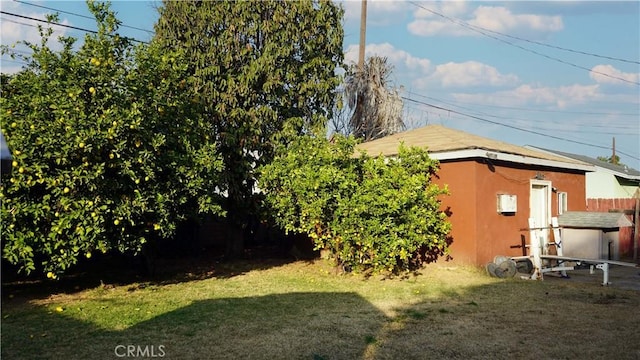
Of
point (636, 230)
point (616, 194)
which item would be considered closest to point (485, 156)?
point (636, 230)

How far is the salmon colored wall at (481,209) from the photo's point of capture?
11148 millimetres

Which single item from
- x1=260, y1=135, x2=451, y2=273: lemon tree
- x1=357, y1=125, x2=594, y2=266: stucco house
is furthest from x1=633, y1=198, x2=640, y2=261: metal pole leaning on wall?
x1=260, y1=135, x2=451, y2=273: lemon tree

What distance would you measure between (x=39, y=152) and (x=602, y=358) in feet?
25.6

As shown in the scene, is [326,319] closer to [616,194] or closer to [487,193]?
[487,193]

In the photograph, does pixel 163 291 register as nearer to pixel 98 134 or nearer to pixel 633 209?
pixel 98 134

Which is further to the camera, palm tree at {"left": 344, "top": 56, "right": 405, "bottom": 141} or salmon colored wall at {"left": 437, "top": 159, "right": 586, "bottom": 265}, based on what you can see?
palm tree at {"left": 344, "top": 56, "right": 405, "bottom": 141}

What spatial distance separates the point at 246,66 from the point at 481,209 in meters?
6.43

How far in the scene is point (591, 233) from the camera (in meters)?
11.7

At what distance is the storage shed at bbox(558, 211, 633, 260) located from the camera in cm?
1158

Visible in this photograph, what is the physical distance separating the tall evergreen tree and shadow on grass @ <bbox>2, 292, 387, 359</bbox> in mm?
4929

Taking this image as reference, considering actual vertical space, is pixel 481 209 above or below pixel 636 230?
above

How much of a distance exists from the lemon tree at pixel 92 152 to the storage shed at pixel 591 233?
8.25 meters

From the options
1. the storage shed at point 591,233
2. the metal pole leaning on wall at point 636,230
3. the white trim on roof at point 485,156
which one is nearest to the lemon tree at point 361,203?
the white trim on roof at point 485,156

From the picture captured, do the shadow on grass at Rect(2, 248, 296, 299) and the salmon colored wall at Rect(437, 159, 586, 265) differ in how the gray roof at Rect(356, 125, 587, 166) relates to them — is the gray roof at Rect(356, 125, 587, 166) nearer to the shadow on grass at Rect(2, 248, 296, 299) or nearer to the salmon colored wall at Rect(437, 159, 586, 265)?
the salmon colored wall at Rect(437, 159, 586, 265)
